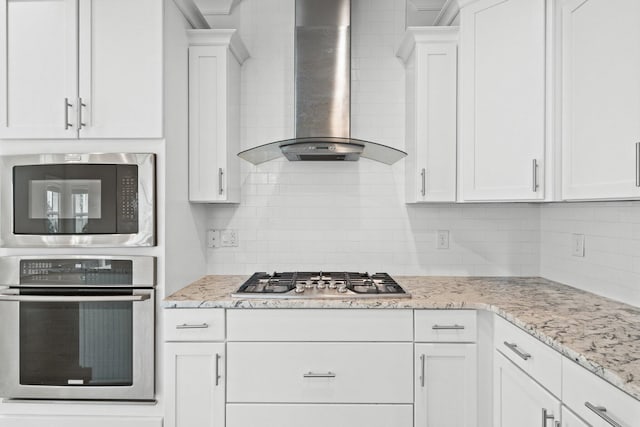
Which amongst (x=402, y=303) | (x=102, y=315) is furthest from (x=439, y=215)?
(x=102, y=315)

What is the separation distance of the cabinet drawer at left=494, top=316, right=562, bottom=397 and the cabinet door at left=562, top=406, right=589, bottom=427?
6 cm

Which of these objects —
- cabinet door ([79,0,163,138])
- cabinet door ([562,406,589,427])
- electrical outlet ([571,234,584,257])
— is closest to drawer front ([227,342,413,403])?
cabinet door ([562,406,589,427])

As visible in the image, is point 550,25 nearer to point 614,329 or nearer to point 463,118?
point 463,118

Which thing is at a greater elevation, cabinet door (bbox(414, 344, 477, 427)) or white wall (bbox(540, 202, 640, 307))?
white wall (bbox(540, 202, 640, 307))

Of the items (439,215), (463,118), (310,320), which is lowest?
(310,320)

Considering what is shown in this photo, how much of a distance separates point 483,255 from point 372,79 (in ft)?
4.34

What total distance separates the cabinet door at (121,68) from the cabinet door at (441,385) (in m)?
1.64

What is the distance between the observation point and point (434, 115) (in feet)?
8.29

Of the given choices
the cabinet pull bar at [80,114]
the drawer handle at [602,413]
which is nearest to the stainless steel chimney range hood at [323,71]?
the cabinet pull bar at [80,114]

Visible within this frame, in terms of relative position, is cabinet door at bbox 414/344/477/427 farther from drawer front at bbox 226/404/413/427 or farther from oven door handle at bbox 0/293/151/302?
oven door handle at bbox 0/293/151/302

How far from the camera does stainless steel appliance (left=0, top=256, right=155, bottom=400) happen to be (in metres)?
2.12

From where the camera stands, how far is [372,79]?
9.48ft

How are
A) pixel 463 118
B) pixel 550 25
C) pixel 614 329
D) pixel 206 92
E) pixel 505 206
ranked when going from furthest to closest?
pixel 505 206 < pixel 206 92 < pixel 463 118 < pixel 550 25 < pixel 614 329

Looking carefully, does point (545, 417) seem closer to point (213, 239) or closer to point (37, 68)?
point (213, 239)
